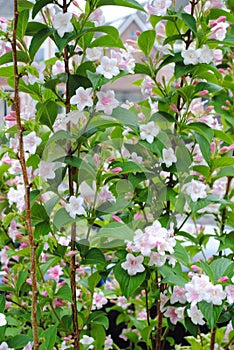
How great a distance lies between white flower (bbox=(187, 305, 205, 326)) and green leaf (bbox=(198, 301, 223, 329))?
0.06 metres

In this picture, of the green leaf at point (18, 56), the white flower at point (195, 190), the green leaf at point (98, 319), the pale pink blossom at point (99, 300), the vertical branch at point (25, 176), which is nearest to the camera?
the vertical branch at point (25, 176)

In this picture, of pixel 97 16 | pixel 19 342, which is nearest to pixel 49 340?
pixel 19 342

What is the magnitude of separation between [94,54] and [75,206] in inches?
9.8

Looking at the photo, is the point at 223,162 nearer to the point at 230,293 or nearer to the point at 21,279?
the point at 230,293

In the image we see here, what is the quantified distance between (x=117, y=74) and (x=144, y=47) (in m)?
0.17

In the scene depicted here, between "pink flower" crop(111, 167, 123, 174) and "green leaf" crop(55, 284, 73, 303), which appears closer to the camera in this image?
"pink flower" crop(111, 167, 123, 174)

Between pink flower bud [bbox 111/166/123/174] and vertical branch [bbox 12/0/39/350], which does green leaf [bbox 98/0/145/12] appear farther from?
pink flower bud [bbox 111/166/123/174]

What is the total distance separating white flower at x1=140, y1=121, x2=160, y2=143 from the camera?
2.98 ft

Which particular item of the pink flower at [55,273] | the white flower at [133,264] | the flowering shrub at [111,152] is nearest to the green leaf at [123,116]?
the flowering shrub at [111,152]

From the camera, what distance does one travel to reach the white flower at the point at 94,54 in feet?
2.84

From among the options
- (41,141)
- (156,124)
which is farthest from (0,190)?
(156,124)

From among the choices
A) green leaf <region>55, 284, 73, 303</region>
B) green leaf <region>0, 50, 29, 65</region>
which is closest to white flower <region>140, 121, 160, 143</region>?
green leaf <region>0, 50, 29, 65</region>

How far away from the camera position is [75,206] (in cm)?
87

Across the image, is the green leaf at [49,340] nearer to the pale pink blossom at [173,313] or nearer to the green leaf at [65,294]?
the green leaf at [65,294]
